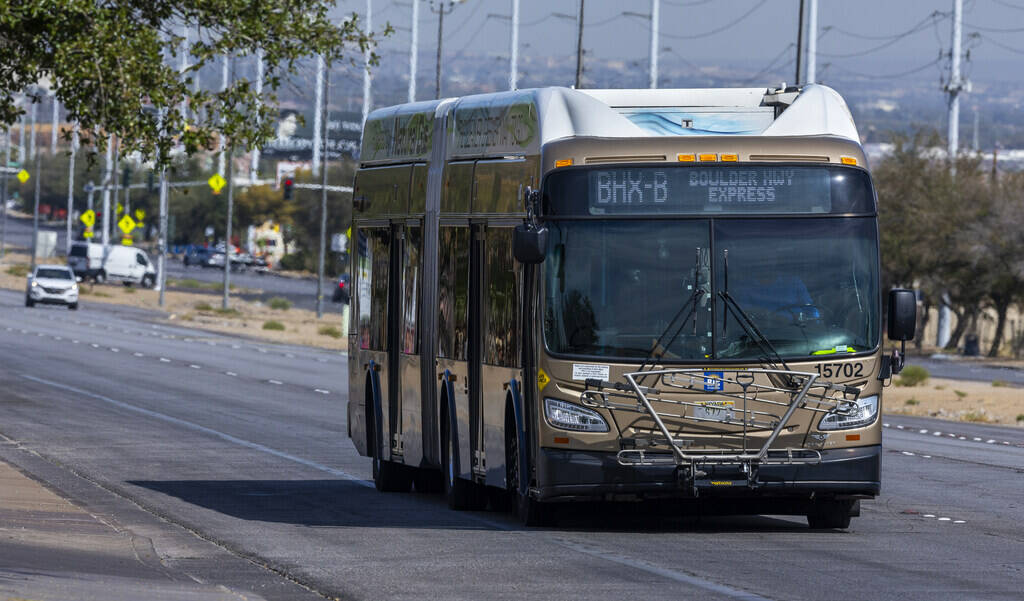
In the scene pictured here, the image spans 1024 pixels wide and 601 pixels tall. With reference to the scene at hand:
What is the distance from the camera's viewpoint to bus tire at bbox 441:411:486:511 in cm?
1545

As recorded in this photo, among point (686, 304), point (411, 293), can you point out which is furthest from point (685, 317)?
point (411, 293)

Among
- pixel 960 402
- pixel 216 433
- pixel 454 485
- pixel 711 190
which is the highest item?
pixel 711 190

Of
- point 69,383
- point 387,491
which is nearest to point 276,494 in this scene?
point 387,491

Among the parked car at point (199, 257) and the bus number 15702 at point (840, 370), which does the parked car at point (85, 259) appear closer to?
the parked car at point (199, 257)

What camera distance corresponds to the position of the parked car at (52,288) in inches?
2849

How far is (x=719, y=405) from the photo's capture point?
1305cm

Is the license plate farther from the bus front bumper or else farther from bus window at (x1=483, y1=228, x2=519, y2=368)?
bus window at (x1=483, y1=228, x2=519, y2=368)

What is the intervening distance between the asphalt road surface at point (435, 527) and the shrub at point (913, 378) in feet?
52.5

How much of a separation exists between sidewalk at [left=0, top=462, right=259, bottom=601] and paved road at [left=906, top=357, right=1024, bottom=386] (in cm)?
3822

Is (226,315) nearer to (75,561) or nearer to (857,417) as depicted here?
(857,417)

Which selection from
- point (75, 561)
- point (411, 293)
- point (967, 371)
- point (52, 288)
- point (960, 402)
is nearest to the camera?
point (75, 561)

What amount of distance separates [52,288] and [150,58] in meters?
52.0

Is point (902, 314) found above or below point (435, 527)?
above

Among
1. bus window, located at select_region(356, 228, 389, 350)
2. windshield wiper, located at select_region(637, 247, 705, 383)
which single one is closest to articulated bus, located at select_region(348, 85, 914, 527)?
windshield wiper, located at select_region(637, 247, 705, 383)
